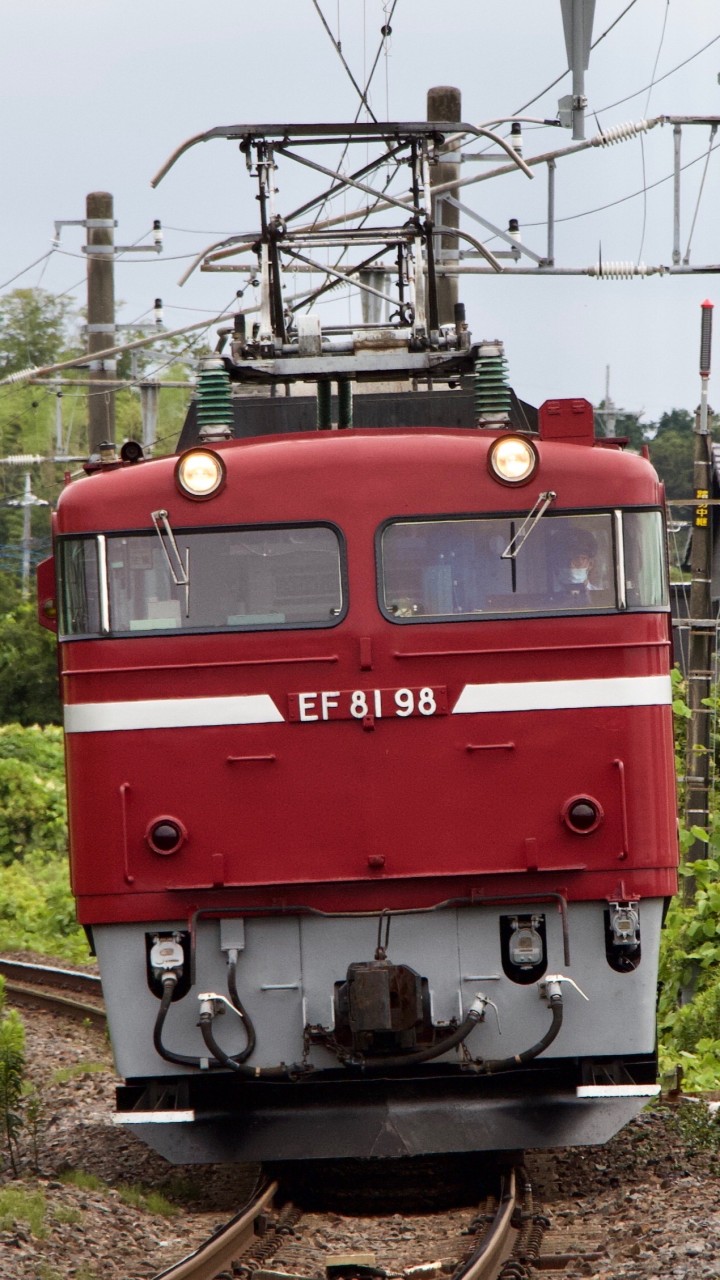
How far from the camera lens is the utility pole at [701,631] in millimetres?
16156

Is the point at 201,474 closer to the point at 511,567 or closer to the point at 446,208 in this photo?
the point at 511,567

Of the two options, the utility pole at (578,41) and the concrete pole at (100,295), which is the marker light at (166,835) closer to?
the utility pole at (578,41)

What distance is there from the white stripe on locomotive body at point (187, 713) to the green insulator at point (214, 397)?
1.47 meters

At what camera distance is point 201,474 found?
7.89 metres

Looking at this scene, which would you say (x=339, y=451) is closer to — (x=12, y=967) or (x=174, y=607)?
(x=174, y=607)

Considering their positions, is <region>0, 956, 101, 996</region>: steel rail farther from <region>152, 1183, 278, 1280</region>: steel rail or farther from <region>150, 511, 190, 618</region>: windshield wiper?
<region>150, 511, 190, 618</region>: windshield wiper

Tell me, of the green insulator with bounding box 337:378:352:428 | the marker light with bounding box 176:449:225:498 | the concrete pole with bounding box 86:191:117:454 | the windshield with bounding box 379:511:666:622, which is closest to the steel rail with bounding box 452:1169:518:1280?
the windshield with bounding box 379:511:666:622

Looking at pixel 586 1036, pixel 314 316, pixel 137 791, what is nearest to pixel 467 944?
pixel 586 1036

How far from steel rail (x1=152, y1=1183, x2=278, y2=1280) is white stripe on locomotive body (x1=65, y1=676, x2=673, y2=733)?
6.68 feet

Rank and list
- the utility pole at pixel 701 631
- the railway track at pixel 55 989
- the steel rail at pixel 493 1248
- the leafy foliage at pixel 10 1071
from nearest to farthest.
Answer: the steel rail at pixel 493 1248 → the leafy foliage at pixel 10 1071 → the railway track at pixel 55 989 → the utility pole at pixel 701 631

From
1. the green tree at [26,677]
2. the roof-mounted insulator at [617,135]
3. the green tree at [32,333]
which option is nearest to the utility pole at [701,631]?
the roof-mounted insulator at [617,135]

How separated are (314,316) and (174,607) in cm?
196

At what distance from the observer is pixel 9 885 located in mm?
23750

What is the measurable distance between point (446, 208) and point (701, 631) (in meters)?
4.67
